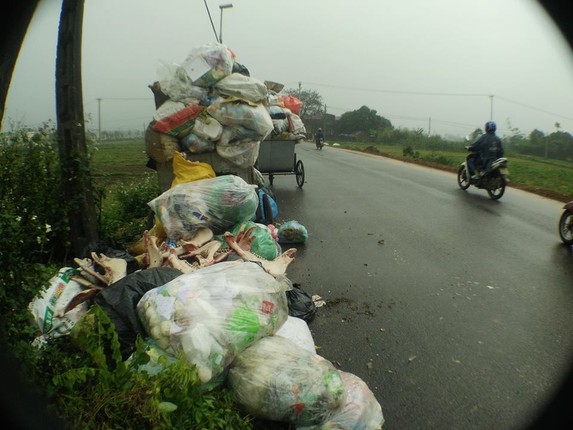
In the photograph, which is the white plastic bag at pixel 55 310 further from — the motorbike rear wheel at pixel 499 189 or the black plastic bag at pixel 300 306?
the motorbike rear wheel at pixel 499 189

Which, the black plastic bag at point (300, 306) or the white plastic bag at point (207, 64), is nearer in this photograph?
the black plastic bag at point (300, 306)

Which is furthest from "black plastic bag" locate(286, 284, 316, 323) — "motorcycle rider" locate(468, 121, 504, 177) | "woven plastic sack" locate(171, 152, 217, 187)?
"motorcycle rider" locate(468, 121, 504, 177)

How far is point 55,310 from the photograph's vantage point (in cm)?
309

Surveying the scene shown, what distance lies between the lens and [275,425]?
262 centimetres

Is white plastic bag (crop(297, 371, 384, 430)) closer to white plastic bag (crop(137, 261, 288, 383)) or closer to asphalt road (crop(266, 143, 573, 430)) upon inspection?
asphalt road (crop(266, 143, 573, 430))

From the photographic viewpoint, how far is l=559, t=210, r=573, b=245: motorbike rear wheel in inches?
269

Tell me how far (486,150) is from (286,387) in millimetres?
10486

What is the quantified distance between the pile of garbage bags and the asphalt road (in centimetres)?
167

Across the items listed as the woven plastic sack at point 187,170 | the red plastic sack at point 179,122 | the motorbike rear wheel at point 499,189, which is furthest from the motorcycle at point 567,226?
the red plastic sack at point 179,122

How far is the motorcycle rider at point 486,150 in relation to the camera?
37.3ft

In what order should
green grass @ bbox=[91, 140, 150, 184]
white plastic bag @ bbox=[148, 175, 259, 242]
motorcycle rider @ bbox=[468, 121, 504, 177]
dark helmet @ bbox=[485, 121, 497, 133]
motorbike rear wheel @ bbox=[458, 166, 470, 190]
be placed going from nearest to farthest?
white plastic bag @ bbox=[148, 175, 259, 242] → green grass @ bbox=[91, 140, 150, 184] → motorcycle rider @ bbox=[468, 121, 504, 177] → dark helmet @ bbox=[485, 121, 497, 133] → motorbike rear wheel @ bbox=[458, 166, 470, 190]

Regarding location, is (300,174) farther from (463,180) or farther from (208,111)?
(208,111)

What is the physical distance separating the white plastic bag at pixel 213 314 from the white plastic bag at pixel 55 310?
554 mm

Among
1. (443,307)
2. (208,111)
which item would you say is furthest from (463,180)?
(443,307)
